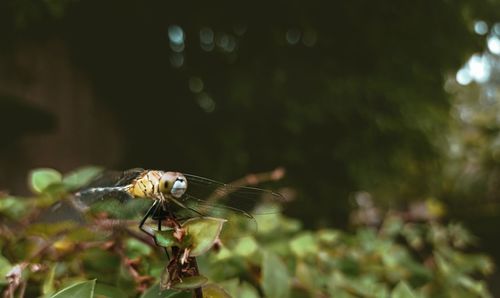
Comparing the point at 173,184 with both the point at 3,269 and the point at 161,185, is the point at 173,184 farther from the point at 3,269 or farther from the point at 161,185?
the point at 3,269

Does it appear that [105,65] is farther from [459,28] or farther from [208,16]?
[459,28]

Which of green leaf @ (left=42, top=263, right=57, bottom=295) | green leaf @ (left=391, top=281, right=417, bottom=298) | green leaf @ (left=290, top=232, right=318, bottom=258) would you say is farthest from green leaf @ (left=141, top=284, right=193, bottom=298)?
green leaf @ (left=290, top=232, right=318, bottom=258)

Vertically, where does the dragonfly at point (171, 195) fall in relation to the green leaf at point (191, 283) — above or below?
above

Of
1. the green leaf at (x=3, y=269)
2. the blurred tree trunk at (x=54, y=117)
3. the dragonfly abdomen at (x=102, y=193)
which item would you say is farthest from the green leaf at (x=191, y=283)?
the blurred tree trunk at (x=54, y=117)

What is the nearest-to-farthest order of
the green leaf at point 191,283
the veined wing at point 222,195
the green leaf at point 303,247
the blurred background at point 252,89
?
the green leaf at point 191,283, the veined wing at point 222,195, the green leaf at point 303,247, the blurred background at point 252,89

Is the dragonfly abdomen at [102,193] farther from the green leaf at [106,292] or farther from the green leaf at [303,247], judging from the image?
the green leaf at [303,247]

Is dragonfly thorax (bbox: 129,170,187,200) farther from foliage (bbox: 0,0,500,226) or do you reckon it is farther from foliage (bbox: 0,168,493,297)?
foliage (bbox: 0,0,500,226)

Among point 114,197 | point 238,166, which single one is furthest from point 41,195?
point 238,166

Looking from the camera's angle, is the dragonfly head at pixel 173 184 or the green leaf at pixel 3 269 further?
the green leaf at pixel 3 269
